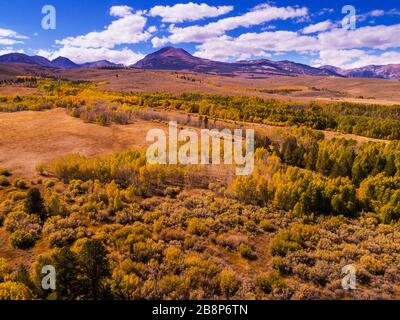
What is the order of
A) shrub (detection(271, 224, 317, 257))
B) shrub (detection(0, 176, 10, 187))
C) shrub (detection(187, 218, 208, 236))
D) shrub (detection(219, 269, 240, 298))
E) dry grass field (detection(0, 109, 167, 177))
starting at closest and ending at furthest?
→ shrub (detection(219, 269, 240, 298)), shrub (detection(271, 224, 317, 257)), shrub (detection(187, 218, 208, 236)), shrub (detection(0, 176, 10, 187)), dry grass field (detection(0, 109, 167, 177))

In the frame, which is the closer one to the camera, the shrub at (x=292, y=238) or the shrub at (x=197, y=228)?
the shrub at (x=292, y=238)

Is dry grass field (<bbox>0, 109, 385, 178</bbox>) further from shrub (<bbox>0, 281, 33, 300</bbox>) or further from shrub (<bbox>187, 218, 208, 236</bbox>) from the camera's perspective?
shrub (<bbox>0, 281, 33, 300</bbox>)

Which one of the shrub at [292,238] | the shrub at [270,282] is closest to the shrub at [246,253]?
the shrub at [292,238]

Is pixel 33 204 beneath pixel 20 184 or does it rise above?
beneath

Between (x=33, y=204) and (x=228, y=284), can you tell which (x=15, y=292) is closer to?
(x=228, y=284)

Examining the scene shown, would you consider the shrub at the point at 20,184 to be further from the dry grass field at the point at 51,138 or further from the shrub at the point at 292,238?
the shrub at the point at 292,238

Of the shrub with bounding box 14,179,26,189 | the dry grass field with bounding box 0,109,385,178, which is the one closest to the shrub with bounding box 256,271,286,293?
the shrub with bounding box 14,179,26,189

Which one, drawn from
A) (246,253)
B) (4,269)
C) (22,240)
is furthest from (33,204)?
(246,253)
